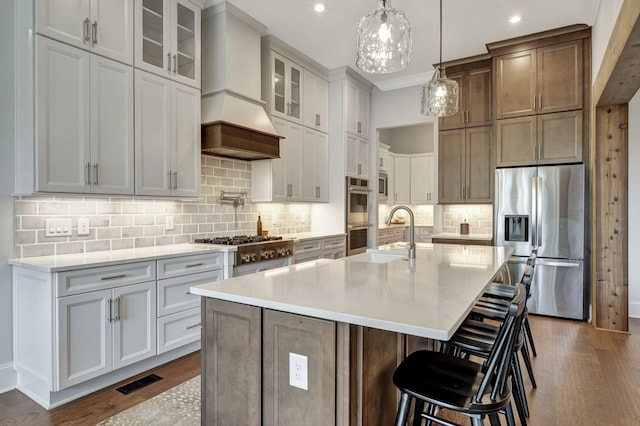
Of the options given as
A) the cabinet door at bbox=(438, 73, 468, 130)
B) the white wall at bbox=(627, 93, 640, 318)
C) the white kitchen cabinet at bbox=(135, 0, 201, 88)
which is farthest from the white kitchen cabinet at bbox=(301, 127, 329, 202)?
the white wall at bbox=(627, 93, 640, 318)

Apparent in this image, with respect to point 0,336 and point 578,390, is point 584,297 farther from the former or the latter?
point 0,336

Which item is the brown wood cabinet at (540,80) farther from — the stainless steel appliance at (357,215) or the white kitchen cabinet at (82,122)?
the white kitchen cabinet at (82,122)

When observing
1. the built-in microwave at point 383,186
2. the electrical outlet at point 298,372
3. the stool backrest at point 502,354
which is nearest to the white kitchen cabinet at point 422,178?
the built-in microwave at point 383,186

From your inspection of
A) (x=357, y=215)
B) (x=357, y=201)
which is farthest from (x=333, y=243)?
(x=357, y=201)

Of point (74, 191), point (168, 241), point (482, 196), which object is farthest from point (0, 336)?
point (482, 196)

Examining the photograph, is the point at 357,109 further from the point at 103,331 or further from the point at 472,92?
the point at 103,331

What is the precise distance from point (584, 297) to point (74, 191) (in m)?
4.88

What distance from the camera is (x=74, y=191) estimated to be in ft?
8.37

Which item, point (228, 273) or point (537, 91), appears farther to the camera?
point (537, 91)

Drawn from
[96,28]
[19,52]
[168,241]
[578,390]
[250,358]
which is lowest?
[578,390]

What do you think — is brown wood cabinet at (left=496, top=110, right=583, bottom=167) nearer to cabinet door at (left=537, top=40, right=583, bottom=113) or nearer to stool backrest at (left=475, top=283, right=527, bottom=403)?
cabinet door at (left=537, top=40, right=583, bottom=113)

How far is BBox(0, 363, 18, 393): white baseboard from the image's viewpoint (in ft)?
8.16

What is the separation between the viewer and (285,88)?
4570 mm

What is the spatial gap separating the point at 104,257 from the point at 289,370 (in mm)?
1873
